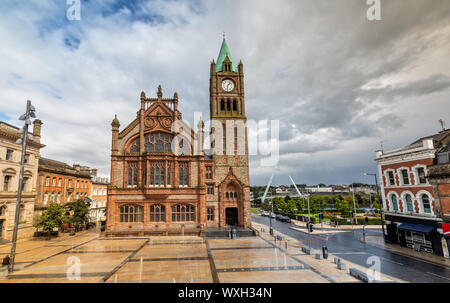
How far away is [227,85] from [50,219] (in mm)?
37305

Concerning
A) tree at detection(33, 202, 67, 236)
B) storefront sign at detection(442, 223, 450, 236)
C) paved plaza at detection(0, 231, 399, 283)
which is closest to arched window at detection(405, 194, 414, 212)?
storefront sign at detection(442, 223, 450, 236)

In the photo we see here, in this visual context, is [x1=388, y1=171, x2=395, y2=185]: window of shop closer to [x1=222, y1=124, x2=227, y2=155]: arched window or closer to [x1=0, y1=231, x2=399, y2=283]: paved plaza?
[x1=0, y1=231, x2=399, y2=283]: paved plaza

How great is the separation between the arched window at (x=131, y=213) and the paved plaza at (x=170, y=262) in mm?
5084

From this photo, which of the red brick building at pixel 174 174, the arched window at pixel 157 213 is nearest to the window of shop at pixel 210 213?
the red brick building at pixel 174 174

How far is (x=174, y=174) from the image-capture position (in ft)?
128

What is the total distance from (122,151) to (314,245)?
3355 cm

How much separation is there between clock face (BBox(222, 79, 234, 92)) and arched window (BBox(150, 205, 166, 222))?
25465 mm

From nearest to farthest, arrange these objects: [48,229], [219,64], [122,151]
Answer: [48,229], [122,151], [219,64]

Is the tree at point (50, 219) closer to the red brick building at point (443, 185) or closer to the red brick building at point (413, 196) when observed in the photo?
the red brick building at point (413, 196)

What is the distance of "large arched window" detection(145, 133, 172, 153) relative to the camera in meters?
40.2

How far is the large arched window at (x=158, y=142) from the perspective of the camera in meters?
40.2
